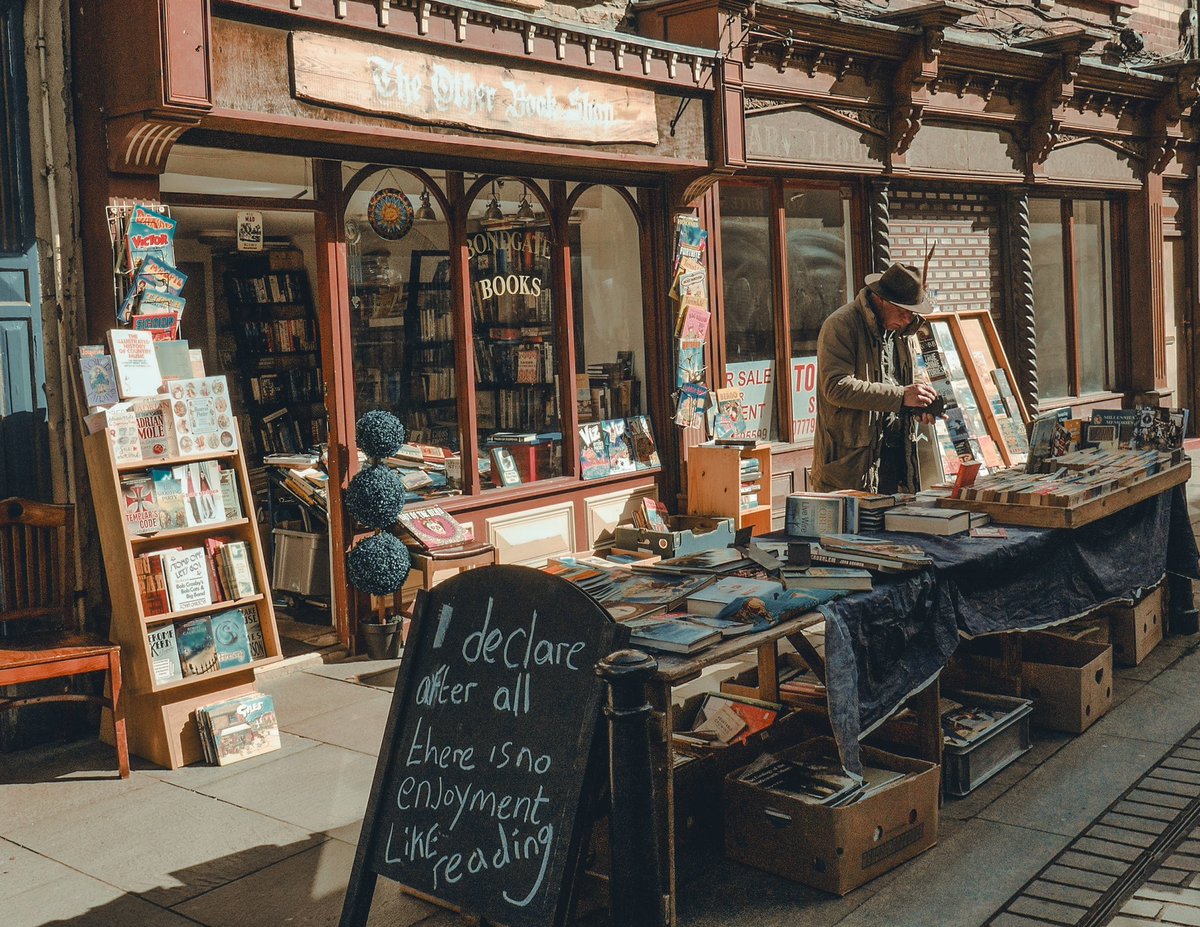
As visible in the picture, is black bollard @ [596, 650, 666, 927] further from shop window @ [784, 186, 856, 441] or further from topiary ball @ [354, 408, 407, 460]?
shop window @ [784, 186, 856, 441]

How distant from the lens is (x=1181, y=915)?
3.94m

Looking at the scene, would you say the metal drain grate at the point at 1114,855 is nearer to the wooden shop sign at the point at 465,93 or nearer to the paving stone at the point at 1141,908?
the paving stone at the point at 1141,908

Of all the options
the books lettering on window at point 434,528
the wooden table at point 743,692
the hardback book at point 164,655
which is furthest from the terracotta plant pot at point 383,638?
the wooden table at point 743,692

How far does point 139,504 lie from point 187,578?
0.43 m

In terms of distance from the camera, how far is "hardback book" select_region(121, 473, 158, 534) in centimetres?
582

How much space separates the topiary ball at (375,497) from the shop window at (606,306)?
2211 millimetres

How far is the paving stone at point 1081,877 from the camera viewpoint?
4160 mm

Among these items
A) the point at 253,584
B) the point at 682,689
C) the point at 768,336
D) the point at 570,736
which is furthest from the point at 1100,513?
the point at 768,336

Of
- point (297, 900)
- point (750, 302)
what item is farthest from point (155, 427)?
point (750, 302)

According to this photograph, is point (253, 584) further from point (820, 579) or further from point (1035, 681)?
point (1035, 681)

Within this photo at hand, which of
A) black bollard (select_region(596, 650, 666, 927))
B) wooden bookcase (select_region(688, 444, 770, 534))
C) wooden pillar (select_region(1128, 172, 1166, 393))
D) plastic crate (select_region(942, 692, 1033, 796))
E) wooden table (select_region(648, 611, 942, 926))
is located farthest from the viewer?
wooden pillar (select_region(1128, 172, 1166, 393))

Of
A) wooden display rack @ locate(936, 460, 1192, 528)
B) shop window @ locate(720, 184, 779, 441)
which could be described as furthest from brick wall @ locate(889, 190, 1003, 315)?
wooden display rack @ locate(936, 460, 1192, 528)

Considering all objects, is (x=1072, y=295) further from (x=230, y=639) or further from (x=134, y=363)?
(x=134, y=363)

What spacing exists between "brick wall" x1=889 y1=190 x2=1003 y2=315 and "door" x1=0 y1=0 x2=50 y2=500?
8.26m
